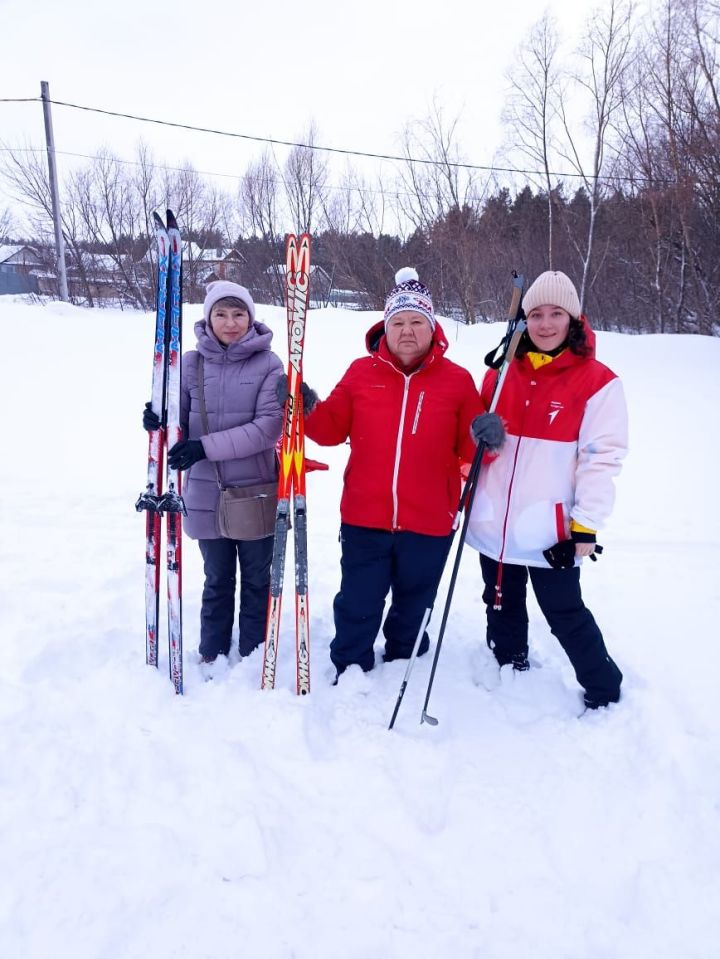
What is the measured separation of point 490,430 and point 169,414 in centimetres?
128

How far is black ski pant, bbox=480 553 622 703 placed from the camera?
207cm

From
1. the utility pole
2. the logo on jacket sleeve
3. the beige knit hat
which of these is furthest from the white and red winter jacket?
the utility pole

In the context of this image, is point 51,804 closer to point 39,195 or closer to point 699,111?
point 699,111

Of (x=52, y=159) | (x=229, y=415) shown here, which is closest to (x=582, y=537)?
(x=229, y=415)

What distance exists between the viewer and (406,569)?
7.41 feet

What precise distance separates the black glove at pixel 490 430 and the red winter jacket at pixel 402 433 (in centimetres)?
18

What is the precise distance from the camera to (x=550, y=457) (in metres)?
1.98

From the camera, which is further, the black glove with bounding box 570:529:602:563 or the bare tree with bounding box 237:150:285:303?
the bare tree with bounding box 237:150:285:303

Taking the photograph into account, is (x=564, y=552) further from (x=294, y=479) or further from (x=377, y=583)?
(x=294, y=479)

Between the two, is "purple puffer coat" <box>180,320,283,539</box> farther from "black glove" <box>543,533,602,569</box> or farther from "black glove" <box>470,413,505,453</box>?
"black glove" <box>543,533,602,569</box>

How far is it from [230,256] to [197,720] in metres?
22.4

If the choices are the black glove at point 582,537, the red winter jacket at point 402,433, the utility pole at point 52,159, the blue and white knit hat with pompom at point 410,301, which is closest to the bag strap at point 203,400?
the red winter jacket at point 402,433

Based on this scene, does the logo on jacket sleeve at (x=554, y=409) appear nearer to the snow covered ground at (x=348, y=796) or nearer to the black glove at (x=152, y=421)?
the snow covered ground at (x=348, y=796)

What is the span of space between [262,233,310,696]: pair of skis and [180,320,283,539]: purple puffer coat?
0.13 m
